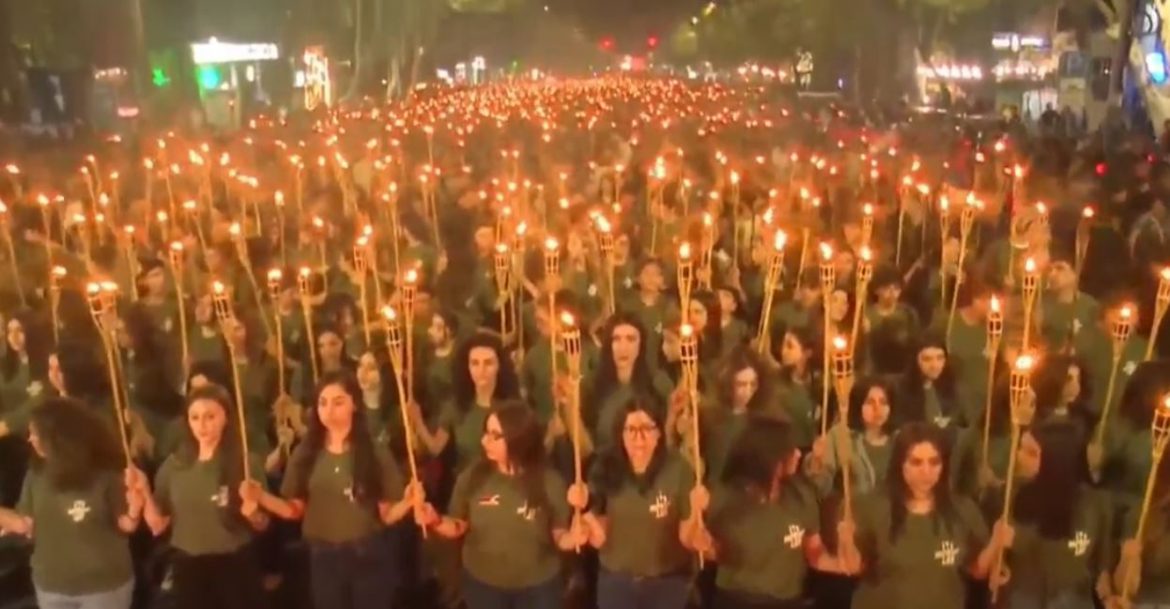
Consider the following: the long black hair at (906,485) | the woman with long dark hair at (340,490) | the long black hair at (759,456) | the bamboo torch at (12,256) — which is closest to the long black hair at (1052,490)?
the long black hair at (906,485)

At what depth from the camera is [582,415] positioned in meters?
7.49

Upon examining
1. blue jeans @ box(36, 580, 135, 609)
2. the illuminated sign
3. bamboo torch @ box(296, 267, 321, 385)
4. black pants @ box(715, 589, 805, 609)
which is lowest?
black pants @ box(715, 589, 805, 609)

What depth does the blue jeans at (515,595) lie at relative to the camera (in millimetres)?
6102

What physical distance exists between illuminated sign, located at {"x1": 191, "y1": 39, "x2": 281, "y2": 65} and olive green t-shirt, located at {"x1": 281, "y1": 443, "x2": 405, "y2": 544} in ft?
118

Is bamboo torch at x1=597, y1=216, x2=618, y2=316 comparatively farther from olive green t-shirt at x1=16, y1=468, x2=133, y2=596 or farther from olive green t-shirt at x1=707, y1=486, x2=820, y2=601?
olive green t-shirt at x1=16, y1=468, x2=133, y2=596

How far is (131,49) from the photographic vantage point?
113ft

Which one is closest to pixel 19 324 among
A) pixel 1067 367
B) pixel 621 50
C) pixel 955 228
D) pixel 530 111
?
pixel 1067 367

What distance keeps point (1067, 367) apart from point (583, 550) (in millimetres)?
2507

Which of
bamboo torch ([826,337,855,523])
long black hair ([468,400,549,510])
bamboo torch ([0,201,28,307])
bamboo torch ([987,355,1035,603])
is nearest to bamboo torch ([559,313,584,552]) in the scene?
long black hair ([468,400,549,510])

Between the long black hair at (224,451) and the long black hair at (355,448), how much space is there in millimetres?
271

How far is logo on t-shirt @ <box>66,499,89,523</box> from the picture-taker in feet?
19.8

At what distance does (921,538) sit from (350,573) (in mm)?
2510

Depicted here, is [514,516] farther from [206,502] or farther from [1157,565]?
[1157,565]

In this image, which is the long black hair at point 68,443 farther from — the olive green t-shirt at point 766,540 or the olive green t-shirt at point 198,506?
the olive green t-shirt at point 766,540
